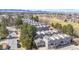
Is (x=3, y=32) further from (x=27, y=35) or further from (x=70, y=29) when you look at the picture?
(x=70, y=29)

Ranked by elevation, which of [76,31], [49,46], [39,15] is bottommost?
[49,46]

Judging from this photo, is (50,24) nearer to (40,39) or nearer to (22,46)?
(40,39)

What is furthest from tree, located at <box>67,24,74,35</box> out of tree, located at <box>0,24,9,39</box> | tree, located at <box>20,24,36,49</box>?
tree, located at <box>0,24,9,39</box>

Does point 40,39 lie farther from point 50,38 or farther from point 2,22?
point 2,22

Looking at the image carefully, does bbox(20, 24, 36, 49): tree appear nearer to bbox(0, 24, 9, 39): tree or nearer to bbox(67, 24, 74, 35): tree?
bbox(0, 24, 9, 39): tree

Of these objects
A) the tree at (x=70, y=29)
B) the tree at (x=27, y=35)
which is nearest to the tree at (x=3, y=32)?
the tree at (x=27, y=35)

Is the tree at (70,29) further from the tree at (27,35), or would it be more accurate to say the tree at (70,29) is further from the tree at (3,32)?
the tree at (3,32)

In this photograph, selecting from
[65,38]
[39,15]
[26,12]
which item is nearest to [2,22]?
[26,12]

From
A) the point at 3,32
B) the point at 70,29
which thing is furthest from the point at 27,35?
the point at 70,29
